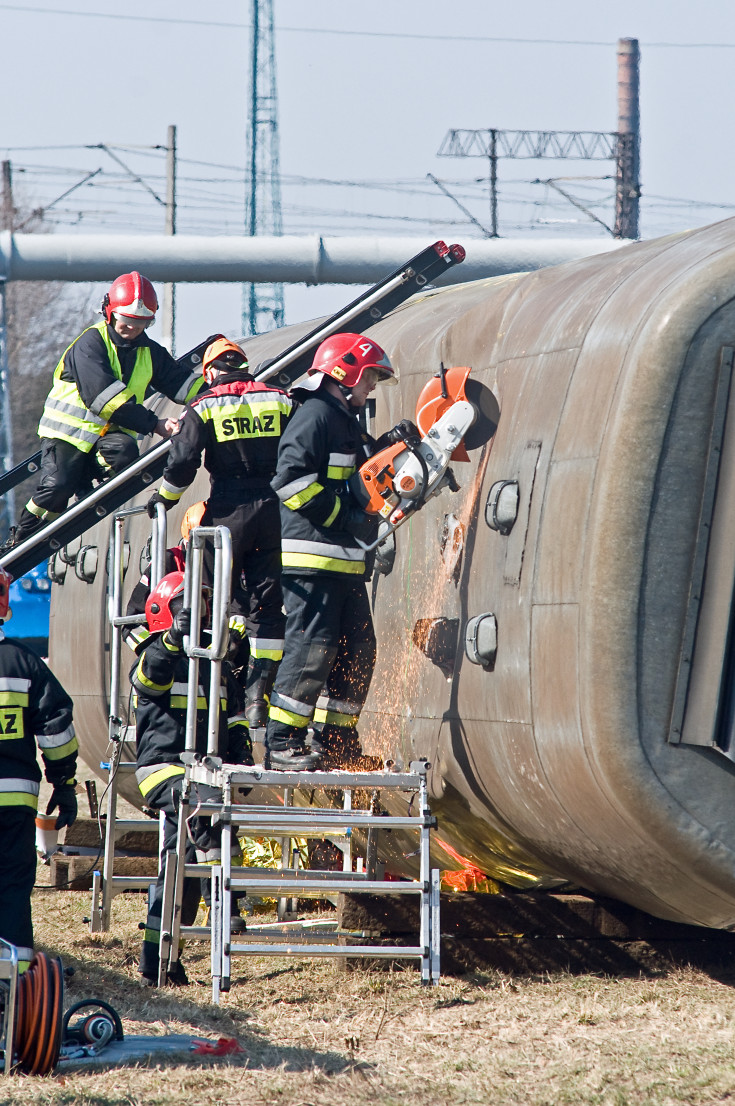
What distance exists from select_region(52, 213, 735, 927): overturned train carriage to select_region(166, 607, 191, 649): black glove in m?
1.00

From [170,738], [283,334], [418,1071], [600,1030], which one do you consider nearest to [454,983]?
[600,1030]

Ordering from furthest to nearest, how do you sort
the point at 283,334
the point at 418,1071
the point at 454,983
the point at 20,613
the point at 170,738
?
the point at 20,613 < the point at 283,334 < the point at 170,738 < the point at 454,983 < the point at 418,1071

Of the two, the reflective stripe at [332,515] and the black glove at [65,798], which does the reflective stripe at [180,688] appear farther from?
the reflective stripe at [332,515]

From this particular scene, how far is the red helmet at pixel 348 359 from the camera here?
20.4 ft

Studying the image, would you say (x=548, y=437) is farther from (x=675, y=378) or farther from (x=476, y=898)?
(x=476, y=898)

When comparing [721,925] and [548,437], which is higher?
[548,437]

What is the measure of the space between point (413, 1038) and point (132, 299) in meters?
4.20

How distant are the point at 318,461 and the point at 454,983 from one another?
7.58 ft

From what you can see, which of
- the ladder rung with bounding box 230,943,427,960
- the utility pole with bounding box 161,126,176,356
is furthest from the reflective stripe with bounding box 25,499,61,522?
the utility pole with bounding box 161,126,176,356

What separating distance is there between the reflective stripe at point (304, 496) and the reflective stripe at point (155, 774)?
137cm

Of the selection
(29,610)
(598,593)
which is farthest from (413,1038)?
(29,610)

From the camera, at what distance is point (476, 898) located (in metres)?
6.10

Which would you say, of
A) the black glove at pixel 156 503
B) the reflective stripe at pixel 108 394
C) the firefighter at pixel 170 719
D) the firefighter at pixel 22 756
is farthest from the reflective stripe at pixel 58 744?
the reflective stripe at pixel 108 394

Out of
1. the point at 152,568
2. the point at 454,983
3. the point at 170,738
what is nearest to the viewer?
the point at 454,983
